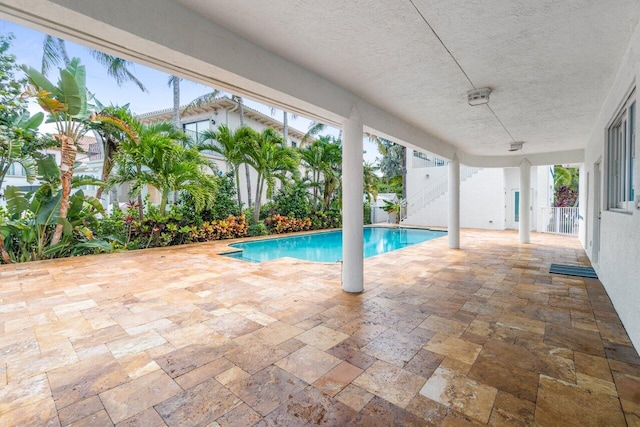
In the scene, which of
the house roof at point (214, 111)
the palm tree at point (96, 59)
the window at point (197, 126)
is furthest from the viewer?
the window at point (197, 126)

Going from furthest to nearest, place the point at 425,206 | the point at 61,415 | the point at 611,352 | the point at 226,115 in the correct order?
the point at 425,206, the point at 226,115, the point at 611,352, the point at 61,415

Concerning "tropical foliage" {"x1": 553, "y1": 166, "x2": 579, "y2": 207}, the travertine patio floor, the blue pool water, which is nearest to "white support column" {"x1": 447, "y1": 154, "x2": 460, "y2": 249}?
the blue pool water

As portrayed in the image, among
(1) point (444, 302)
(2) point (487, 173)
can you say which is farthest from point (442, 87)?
(2) point (487, 173)

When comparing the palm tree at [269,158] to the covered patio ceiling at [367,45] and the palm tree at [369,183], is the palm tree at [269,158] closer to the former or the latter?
the palm tree at [369,183]

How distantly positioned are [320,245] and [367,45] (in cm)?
935

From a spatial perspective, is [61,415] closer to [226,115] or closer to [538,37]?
[538,37]

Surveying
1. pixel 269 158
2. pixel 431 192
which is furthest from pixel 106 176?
pixel 431 192

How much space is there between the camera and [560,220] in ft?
46.6

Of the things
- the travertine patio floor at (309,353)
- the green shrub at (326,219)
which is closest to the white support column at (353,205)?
the travertine patio floor at (309,353)

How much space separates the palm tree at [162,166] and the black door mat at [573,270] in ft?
33.5

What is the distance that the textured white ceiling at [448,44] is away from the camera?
9.18ft

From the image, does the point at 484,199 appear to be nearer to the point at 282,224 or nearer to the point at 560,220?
the point at 560,220

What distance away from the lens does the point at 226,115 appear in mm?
16875

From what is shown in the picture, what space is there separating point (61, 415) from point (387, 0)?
4.29 meters
